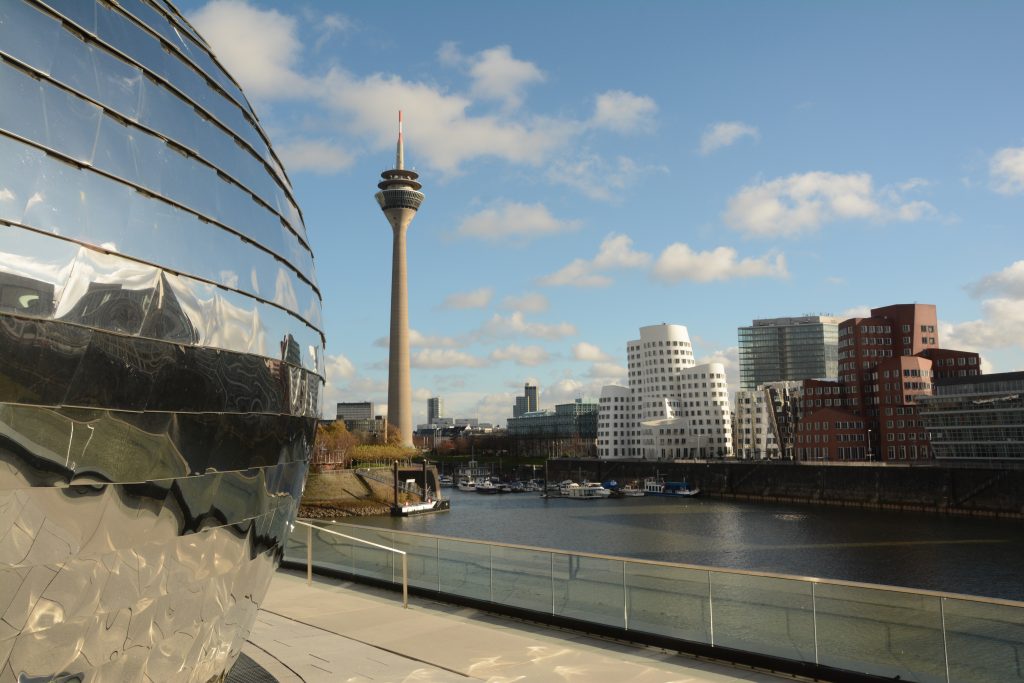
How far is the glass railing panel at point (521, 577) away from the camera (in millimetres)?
13820

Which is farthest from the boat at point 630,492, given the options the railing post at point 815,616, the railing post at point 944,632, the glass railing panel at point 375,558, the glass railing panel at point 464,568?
the railing post at point 944,632

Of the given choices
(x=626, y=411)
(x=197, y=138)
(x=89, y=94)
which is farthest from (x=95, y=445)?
(x=626, y=411)

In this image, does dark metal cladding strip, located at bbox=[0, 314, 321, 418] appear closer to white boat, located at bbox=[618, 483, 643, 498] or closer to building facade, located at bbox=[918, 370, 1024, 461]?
building facade, located at bbox=[918, 370, 1024, 461]

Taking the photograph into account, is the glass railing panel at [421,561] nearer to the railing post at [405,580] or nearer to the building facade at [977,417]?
the railing post at [405,580]

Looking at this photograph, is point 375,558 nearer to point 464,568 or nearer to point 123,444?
point 464,568

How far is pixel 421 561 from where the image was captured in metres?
15.9

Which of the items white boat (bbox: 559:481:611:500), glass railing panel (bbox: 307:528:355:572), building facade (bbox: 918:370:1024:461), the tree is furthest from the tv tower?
glass railing panel (bbox: 307:528:355:572)

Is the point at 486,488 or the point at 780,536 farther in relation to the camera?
the point at 486,488

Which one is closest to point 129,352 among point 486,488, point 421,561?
point 421,561

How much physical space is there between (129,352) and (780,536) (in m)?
63.7

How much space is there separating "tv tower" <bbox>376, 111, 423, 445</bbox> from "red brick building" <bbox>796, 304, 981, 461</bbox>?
68143 millimetres

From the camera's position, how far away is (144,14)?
19.1ft

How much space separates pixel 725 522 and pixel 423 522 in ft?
96.1

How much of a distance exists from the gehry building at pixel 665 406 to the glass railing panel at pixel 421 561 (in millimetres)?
131363
